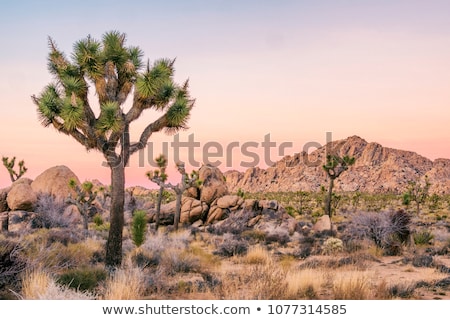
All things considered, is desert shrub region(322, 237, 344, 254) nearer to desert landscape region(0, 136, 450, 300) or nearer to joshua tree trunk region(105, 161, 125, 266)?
desert landscape region(0, 136, 450, 300)

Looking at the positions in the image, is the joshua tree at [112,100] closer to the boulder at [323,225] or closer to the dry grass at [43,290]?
the dry grass at [43,290]

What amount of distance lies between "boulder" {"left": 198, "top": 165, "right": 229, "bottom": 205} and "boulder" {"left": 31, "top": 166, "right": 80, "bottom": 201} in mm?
9086

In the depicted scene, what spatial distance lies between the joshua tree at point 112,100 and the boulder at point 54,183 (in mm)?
20930

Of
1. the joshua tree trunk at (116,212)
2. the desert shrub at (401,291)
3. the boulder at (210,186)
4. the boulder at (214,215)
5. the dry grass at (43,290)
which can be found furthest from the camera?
the boulder at (210,186)

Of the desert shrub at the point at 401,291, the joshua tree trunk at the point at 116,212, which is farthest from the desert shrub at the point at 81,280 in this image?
the desert shrub at the point at 401,291

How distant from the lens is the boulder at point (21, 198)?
29.4 metres

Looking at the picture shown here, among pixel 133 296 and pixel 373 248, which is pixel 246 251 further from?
pixel 133 296

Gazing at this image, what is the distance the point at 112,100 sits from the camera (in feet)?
41.1

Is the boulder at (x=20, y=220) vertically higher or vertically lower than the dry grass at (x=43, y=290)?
lower

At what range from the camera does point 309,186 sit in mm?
137875

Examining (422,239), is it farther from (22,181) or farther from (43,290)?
(22,181)

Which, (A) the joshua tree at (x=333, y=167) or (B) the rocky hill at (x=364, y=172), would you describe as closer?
(A) the joshua tree at (x=333, y=167)

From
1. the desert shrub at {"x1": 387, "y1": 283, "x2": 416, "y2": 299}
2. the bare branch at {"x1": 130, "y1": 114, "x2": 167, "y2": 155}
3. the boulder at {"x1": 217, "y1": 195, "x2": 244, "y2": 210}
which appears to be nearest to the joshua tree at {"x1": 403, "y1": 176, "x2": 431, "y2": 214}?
the boulder at {"x1": 217, "y1": 195, "x2": 244, "y2": 210}
